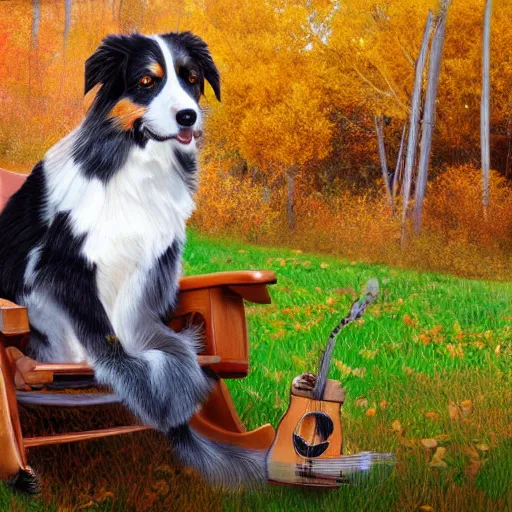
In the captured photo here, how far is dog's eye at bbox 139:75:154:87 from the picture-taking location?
6.22 feet

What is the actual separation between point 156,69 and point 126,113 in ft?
0.37

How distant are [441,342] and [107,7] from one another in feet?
6.38

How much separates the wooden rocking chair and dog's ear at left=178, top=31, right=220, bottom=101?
1.50ft

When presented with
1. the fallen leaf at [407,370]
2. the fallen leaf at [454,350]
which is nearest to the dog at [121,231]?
the fallen leaf at [407,370]

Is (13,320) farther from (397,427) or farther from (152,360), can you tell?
(397,427)

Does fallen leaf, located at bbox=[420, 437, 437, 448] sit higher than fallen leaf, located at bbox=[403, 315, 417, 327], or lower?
lower

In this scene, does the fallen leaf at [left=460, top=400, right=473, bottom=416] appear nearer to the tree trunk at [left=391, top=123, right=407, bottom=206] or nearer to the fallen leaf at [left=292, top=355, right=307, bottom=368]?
the fallen leaf at [left=292, top=355, right=307, bottom=368]

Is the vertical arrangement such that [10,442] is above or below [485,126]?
below

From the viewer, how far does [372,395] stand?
294 centimetres

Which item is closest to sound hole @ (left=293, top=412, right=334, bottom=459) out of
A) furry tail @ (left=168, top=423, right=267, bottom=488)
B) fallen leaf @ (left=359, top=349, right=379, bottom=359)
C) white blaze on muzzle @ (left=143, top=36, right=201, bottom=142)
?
furry tail @ (left=168, top=423, right=267, bottom=488)

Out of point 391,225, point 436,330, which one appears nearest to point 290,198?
point 391,225

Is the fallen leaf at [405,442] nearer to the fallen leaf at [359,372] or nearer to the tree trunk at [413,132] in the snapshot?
the fallen leaf at [359,372]

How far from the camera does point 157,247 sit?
6.48ft

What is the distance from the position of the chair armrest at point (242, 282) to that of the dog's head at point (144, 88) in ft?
1.06
